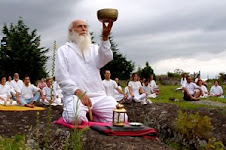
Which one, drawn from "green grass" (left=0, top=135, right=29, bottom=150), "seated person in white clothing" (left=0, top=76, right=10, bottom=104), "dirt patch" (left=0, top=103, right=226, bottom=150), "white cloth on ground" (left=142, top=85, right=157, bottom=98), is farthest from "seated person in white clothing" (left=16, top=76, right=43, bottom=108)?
"green grass" (left=0, top=135, right=29, bottom=150)

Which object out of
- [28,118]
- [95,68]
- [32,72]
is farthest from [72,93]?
[32,72]

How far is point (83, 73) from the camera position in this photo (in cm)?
602

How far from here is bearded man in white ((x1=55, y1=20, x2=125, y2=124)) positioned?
5.70 meters

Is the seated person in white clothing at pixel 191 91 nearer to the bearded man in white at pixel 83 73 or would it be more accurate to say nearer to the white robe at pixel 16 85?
the white robe at pixel 16 85

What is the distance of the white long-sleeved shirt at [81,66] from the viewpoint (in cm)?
584

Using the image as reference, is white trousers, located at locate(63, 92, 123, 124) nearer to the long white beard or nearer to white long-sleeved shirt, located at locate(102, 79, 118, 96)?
the long white beard

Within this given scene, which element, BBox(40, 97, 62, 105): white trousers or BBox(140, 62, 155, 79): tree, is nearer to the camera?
BBox(40, 97, 62, 105): white trousers

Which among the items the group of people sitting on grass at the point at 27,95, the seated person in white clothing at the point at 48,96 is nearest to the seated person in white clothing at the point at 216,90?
the group of people sitting on grass at the point at 27,95

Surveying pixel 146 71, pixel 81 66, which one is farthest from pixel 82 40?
pixel 146 71

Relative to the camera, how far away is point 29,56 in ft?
103

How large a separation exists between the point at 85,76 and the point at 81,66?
0.16m

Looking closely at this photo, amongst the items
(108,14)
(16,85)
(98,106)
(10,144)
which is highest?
(108,14)

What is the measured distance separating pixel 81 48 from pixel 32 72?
2595 cm

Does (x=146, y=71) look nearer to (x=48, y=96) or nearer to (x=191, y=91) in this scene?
(x=191, y=91)
